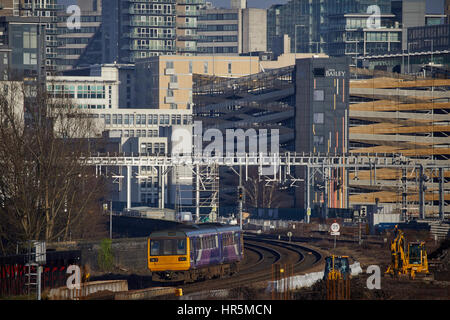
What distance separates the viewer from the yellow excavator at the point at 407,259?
56688 mm

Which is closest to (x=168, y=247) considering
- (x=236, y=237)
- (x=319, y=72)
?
(x=236, y=237)

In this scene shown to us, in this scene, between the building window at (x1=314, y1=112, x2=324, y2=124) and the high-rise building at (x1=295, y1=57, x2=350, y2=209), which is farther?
the building window at (x1=314, y1=112, x2=324, y2=124)

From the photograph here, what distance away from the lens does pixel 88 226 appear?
264ft

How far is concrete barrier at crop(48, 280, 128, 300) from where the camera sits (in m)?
43.7

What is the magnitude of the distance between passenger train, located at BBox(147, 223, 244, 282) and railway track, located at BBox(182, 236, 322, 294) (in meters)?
0.71

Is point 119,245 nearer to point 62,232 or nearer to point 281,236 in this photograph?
point 62,232

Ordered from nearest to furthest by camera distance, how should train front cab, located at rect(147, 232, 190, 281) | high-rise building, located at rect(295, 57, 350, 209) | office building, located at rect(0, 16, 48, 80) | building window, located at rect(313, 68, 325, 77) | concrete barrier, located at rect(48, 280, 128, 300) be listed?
concrete barrier, located at rect(48, 280, 128, 300) < train front cab, located at rect(147, 232, 190, 281) < office building, located at rect(0, 16, 48, 80) < high-rise building, located at rect(295, 57, 350, 209) < building window, located at rect(313, 68, 325, 77)

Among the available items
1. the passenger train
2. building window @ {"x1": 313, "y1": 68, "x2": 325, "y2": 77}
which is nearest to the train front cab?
the passenger train

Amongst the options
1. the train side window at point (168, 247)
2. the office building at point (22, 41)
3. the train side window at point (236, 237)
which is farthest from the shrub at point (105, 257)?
the office building at point (22, 41)

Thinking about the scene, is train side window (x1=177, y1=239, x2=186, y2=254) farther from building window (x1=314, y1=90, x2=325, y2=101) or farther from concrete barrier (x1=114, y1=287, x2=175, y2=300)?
building window (x1=314, y1=90, x2=325, y2=101)

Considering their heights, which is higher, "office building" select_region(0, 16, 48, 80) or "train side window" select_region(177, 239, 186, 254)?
"office building" select_region(0, 16, 48, 80)

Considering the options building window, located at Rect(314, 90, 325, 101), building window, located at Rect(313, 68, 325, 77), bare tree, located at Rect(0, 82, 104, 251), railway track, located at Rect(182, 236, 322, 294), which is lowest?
railway track, located at Rect(182, 236, 322, 294)

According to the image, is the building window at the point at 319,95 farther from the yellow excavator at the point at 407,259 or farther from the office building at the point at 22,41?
the yellow excavator at the point at 407,259

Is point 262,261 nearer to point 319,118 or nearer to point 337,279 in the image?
point 337,279
